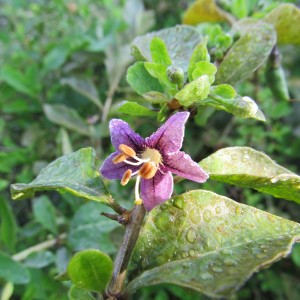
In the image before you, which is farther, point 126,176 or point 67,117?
point 67,117

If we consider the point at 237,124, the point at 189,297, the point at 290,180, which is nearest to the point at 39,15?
the point at 237,124

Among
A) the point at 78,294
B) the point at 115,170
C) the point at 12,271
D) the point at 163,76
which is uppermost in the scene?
the point at 163,76

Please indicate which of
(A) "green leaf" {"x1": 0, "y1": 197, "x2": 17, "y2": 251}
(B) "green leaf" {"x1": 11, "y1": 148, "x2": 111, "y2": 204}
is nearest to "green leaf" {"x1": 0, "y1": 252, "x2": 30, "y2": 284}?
(A) "green leaf" {"x1": 0, "y1": 197, "x2": 17, "y2": 251}

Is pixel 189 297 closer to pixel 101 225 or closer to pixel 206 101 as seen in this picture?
pixel 101 225

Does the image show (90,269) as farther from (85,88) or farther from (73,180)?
(85,88)

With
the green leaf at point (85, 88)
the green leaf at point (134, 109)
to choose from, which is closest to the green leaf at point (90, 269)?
the green leaf at point (134, 109)

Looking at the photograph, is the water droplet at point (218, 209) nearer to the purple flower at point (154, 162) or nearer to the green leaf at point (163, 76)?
the purple flower at point (154, 162)

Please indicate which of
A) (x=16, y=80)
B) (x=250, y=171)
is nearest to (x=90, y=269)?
(x=250, y=171)
